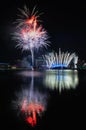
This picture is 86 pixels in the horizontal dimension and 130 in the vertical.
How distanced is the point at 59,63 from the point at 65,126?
95.0m

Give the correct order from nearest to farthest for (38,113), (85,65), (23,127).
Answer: (23,127), (38,113), (85,65)

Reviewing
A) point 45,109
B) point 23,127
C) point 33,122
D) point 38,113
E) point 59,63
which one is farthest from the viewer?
point 59,63

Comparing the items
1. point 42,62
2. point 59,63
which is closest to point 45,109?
point 59,63

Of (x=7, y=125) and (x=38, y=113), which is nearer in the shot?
(x=7, y=125)

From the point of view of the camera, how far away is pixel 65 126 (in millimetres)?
7508

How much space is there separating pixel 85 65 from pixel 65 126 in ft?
433

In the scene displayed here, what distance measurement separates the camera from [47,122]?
26.0 ft

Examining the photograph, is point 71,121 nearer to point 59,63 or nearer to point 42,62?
point 59,63

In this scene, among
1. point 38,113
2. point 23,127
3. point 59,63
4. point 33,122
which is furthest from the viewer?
point 59,63

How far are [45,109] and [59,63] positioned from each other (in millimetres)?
92558

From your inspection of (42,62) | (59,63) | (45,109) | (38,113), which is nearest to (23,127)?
(38,113)

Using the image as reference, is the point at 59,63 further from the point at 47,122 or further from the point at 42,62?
the point at 47,122

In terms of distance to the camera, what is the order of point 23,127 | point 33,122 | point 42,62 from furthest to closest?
1. point 42,62
2. point 33,122
3. point 23,127

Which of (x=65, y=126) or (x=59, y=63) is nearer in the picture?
(x=65, y=126)
